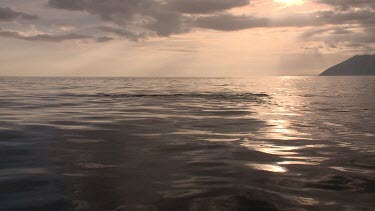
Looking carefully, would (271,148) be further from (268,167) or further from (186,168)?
(186,168)

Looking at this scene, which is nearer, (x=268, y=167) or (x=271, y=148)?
(x=268, y=167)

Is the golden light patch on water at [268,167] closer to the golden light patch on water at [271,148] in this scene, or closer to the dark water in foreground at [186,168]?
the dark water in foreground at [186,168]

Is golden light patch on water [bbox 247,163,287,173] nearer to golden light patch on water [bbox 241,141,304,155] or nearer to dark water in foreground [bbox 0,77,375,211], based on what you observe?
dark water in foreground [bbox 0,77,375,211]

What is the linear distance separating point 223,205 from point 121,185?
210 centimetres

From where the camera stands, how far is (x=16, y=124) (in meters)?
15.0

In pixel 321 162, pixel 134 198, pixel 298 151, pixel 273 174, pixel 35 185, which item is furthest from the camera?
pixel 298 151

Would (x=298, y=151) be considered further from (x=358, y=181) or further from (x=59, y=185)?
(x=59, y=185)

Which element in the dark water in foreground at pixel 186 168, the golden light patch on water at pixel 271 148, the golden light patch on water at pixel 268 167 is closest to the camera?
the dark water in foreground at pixel 186 168

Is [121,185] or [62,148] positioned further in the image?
[62,148]

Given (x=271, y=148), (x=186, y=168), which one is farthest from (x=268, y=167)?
(x=271, y=148)

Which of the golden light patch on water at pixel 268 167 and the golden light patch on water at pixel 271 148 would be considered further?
the golden light patch on water at pixel 271 148

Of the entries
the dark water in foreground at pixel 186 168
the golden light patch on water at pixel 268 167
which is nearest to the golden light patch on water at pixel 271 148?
the dark water in foreground at pixel 186 168

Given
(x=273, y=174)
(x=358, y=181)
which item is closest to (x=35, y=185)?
(x=273, y=174)

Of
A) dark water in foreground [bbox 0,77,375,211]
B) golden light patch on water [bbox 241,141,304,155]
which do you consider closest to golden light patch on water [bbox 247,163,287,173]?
dark water in foreground [bbox 0,77,375,211]
